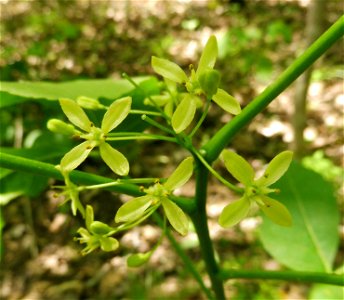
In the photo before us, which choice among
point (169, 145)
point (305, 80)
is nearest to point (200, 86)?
→ point (305, 80)

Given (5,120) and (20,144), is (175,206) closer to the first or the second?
(20,144)

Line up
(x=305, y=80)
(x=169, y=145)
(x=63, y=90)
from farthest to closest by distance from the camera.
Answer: (x=169, y=145), (x=305, y=80), (x=63, y=90)

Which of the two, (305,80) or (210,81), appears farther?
(305,80)

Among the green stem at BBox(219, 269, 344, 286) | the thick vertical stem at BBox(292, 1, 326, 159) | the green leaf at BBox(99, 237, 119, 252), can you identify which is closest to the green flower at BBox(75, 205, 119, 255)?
the green leaf at BBox(99, 237, 119, 252)

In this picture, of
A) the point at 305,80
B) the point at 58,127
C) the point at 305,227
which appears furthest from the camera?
the point at 305,80

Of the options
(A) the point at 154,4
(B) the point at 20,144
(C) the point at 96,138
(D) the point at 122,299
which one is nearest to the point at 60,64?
(A) the point at 154,4

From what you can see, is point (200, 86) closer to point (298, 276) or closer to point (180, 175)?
point (180, 175)

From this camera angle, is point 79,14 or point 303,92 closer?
point 303,92
